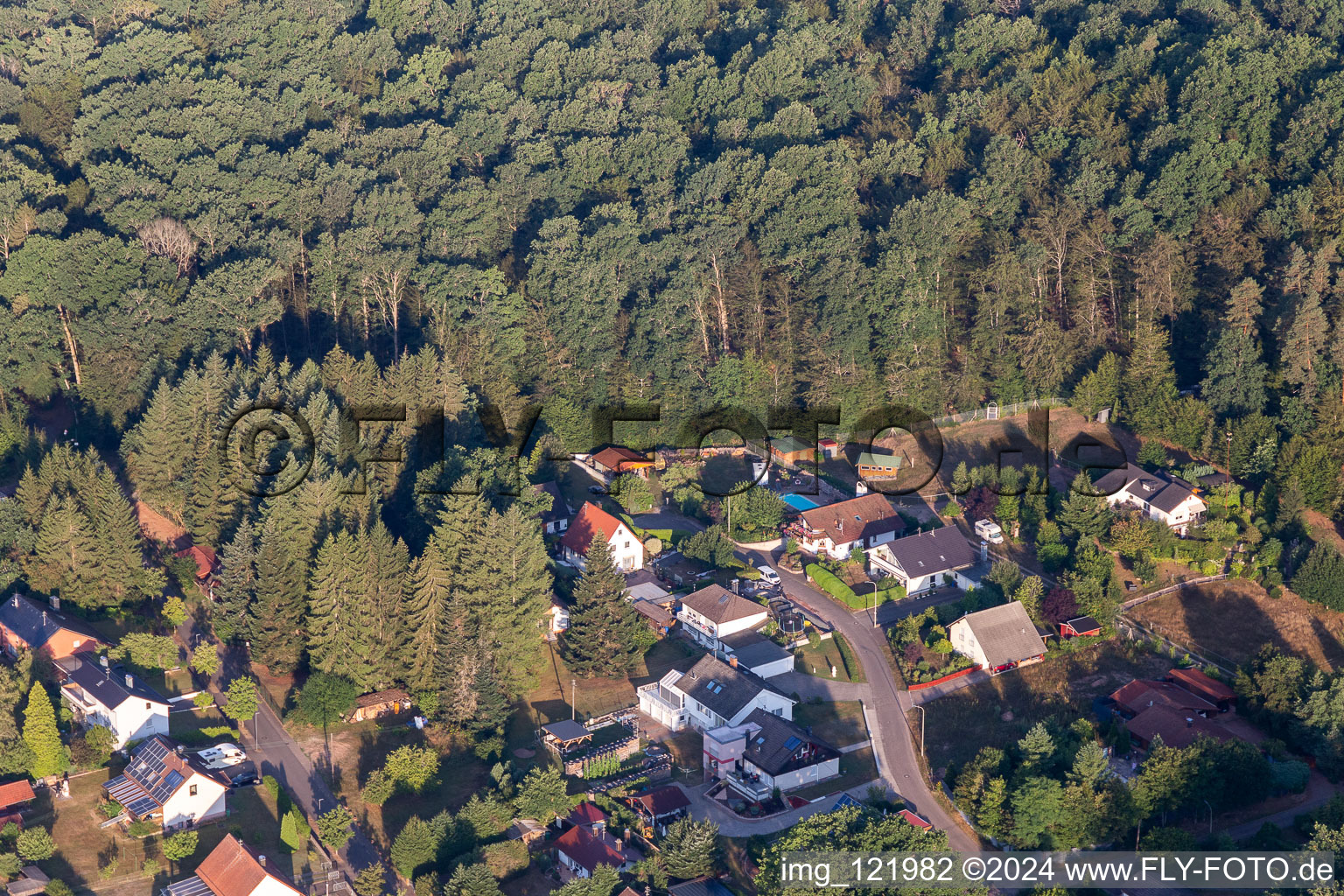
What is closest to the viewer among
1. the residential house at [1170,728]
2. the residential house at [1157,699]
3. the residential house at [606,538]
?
the residential house at [1170,728]

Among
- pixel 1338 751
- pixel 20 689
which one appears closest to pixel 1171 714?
pixel 1338 751

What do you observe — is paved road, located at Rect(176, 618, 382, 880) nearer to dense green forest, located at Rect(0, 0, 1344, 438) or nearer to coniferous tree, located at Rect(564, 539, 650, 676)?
coniferous tree, located at Rect(564, 539, 650, 676)

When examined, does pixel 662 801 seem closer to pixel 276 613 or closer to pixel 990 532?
pixel 276 613

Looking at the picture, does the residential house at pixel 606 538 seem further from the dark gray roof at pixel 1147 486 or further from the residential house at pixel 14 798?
the residential house at pixel 14 798

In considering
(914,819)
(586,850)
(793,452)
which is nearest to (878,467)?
(793,452)

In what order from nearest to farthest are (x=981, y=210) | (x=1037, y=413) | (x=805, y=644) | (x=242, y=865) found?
1. (x=242, y=865)
2. (x=805, y=644)
3. (x=1037, y=413)
4. (x=981, y=210)

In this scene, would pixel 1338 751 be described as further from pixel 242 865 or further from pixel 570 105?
pixel 570 105

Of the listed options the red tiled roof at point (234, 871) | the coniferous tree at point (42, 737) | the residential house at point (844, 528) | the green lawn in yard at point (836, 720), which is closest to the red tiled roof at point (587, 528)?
the residential house at point (844, 528)
